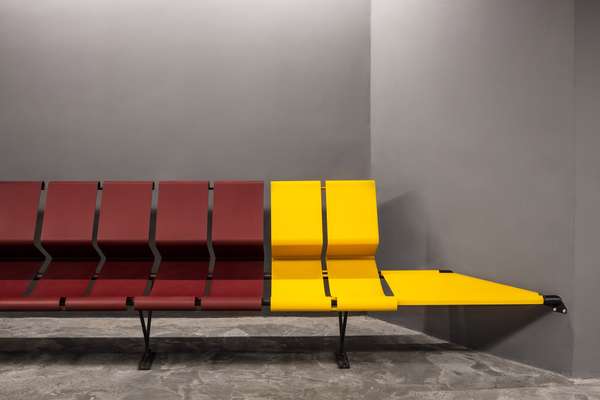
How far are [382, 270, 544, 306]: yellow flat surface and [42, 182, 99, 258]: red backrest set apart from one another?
5.99 feet

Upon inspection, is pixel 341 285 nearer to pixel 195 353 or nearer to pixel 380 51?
pixel 195 353

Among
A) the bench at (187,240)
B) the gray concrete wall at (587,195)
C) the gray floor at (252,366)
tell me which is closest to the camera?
the gray floor at (252,366)

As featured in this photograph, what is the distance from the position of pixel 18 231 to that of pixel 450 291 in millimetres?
2527

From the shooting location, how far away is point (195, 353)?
2473 millimetres

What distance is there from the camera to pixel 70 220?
2840 millimetres

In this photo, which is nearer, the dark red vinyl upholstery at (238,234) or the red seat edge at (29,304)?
the red seat edge at (29,304)

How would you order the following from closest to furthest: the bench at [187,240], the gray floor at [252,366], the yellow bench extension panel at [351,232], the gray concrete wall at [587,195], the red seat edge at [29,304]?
the gray floor at [252,366], the gray concrete wall at [587,195], the red seat edge at [29,304], the bench at [187,240], the yellow bench extension panel at [351,232]

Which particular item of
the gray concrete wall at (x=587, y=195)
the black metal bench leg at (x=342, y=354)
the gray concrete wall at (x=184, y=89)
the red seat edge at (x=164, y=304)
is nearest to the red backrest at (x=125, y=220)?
the gray concrete wall at (x=184, y=89)

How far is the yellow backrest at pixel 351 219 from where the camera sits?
2.76 meters

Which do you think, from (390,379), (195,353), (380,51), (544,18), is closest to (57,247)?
(195,353)

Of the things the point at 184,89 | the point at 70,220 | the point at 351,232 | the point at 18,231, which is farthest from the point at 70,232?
the point at 351,232

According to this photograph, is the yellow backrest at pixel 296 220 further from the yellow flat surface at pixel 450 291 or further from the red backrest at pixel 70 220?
the red backrest at pixel 70 220

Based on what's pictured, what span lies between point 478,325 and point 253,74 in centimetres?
221

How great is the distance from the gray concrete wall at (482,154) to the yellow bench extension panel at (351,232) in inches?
13.7
